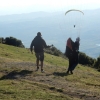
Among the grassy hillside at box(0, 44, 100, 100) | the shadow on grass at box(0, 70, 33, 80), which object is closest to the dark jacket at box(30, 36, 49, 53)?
the grassy hillside at box(0, 44, 100, 100)

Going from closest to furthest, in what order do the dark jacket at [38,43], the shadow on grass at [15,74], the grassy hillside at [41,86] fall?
the grassy hillside at [41,86] → the shadow on grass at [15,74] → the dark jacket at [38,43]

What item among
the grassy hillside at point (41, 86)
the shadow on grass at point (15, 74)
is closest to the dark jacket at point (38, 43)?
the grassy hillside at point (41, 86)

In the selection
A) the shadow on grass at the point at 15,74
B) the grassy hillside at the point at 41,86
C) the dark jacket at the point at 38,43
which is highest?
the dark jacket at the point at 38,43

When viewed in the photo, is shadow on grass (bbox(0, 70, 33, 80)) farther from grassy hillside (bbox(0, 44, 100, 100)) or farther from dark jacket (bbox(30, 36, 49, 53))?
dark jacket (bbox(30, 36, 49, 53))

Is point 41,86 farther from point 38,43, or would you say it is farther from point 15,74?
point 38,43

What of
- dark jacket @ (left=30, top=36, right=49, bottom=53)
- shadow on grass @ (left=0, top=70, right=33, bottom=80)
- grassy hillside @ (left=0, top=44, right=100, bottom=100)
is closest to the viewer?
grassy hillside @ (left=0, top=44, right=100, bottom=100)

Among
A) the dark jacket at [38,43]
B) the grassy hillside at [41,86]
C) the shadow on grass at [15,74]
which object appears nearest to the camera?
the grassy hillside at [41,86]

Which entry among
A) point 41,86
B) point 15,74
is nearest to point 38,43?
point 15,74

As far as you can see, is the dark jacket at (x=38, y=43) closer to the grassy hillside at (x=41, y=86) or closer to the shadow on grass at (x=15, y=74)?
the grassy hillside at (x=41, y=86)

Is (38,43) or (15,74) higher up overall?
(38,43)

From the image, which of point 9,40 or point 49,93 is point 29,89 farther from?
point 9,40

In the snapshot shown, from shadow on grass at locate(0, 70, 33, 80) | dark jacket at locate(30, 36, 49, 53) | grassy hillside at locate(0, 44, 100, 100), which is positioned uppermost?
dark jacket at locate(30, 36, 49, 53)

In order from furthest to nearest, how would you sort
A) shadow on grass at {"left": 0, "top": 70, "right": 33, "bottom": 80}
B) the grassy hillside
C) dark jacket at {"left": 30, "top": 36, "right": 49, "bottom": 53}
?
dark jacket at {"left": 30, "top": 36, "right": 49, "bottom": 53} → shadow on grass at {"left": 0, "top": 70, "right": 33, "bottom": 80} → the grassy hillside

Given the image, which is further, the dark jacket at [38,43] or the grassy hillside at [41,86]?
the dark jacket at [38,43]
